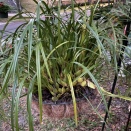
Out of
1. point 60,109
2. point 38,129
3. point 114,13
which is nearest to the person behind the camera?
point 60,109

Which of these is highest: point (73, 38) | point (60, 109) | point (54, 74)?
point (73, 38)

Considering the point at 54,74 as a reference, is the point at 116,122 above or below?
below

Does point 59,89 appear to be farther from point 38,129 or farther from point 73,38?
point 38,129

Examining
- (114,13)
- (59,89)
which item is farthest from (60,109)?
(114,13)

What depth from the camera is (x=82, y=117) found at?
1.45 metres

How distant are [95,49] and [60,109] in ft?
0.78

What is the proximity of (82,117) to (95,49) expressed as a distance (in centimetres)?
87

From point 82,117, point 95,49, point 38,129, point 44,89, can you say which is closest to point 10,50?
point 44,89

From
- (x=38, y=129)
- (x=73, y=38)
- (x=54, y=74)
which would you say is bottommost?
(x=38, y=129)

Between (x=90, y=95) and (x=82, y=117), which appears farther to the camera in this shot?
(x=82, y=117)

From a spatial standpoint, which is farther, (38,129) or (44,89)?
(38,129)

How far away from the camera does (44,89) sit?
0.71m

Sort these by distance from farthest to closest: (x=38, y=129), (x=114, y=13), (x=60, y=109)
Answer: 1. (x=38, y=129)
2. (x=114, y=13)
3. (x=60, y=109)

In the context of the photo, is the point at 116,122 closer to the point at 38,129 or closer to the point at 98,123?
the point at 98,123
